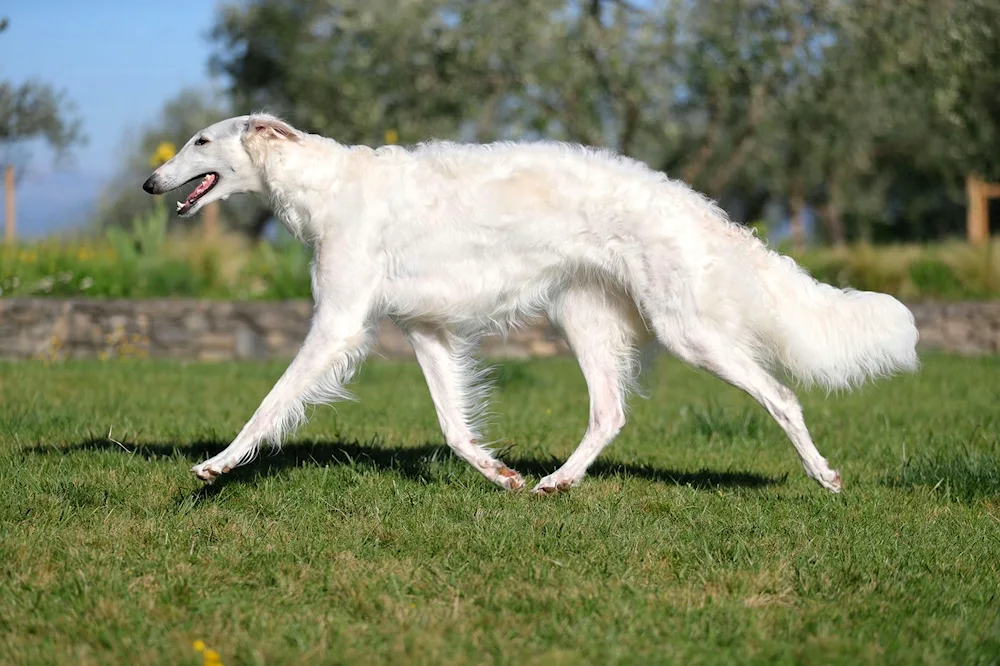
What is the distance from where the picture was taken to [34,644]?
2.94 metres

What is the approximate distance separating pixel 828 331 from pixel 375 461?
6.79 ft

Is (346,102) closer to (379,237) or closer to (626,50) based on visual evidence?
(626,50)

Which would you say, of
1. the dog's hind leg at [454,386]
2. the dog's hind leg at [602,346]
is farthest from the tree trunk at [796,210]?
the dog's hind leg at [454,386]

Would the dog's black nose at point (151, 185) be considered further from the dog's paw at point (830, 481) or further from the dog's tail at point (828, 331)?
the dog's paw at point (830, 481)

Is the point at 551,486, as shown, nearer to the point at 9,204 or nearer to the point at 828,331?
the point at 828,331

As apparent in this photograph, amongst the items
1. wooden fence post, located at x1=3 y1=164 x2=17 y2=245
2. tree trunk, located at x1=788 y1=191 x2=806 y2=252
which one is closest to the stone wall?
wooden fence post, located at x1=3 y1=164 x2=17 y2=245

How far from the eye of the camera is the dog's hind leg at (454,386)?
191 inches

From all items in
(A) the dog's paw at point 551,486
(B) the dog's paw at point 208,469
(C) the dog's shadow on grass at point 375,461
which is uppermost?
(B) the dog's paw at point 208,469

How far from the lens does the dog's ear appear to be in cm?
466

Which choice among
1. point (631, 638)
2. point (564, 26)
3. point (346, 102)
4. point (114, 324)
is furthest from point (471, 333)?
point (346, 102)

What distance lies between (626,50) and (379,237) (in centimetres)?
1201

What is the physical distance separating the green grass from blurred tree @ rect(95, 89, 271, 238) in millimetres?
26970

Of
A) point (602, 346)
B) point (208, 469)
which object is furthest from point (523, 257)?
point (208, 469)

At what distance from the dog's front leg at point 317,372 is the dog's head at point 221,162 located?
0.66 m
